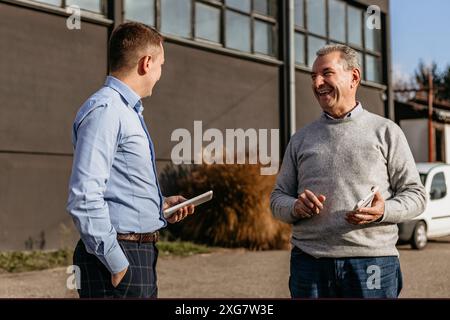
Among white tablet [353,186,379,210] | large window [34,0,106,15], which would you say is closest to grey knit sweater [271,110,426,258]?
white tablet [353,186,379,210]

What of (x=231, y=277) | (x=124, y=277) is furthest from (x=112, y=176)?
(x=231, y=277)

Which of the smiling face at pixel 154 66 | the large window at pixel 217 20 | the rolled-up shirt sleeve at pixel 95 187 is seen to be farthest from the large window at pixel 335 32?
the rolled-up shirt sleeve at pixel 95 187

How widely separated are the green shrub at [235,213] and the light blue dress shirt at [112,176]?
7770 millimetres

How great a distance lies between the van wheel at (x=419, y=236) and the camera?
9843 mm

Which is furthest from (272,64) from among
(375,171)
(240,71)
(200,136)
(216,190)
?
(375,171)

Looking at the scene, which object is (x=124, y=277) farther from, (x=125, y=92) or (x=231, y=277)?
(x=231, y=277)

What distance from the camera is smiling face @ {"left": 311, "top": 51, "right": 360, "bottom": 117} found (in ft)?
8.15

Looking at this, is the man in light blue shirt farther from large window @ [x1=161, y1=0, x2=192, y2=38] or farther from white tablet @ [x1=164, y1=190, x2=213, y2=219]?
large window @ [x1=161, y1=0, x2=192, y2=38]

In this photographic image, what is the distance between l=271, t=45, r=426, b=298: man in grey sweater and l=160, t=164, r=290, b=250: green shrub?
7.53 metres

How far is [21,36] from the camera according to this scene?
9.28 meters

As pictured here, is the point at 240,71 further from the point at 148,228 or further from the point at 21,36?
the point at 148,228

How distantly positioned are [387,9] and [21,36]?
10800mm

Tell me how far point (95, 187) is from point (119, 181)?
0.11 metres

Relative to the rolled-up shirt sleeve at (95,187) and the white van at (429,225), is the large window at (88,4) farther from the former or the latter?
the rolled-up shirt sleeve at (95,187)
